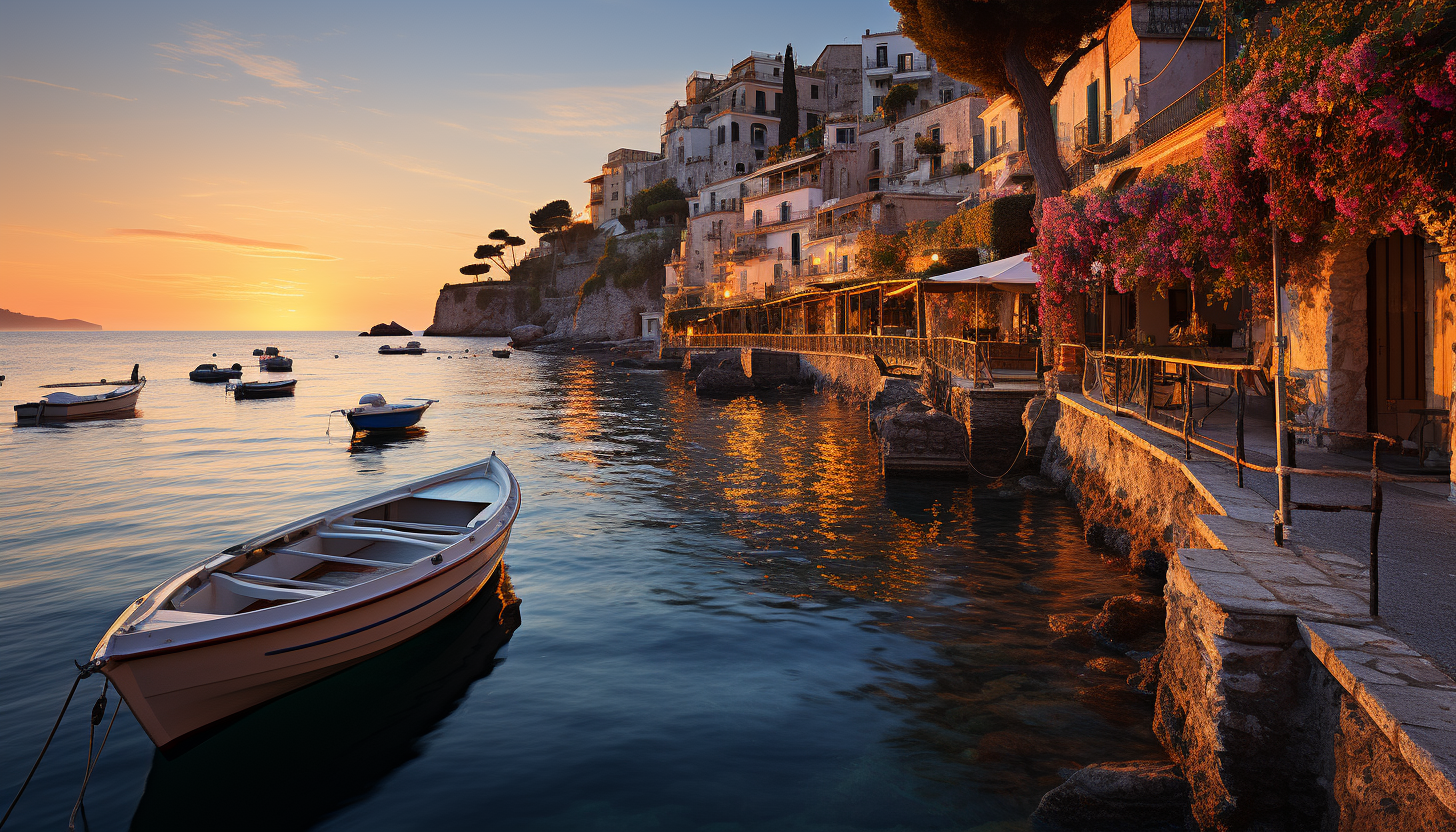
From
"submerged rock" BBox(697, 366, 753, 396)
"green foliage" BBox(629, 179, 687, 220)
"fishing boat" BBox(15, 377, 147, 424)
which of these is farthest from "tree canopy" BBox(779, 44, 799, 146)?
"fishing boat" BBox(15, 377, 147, 424)

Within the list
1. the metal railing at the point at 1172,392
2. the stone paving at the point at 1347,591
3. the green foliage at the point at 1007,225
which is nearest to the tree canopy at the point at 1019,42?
the metal railing at the point at 1172,392

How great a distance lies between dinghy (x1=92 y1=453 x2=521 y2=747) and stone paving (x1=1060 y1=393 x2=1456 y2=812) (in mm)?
7106

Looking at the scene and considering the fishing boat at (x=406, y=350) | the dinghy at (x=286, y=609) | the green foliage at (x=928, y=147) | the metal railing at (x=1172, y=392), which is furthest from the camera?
the fishing boat at (x=406, y=350)

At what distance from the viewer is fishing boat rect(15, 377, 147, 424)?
34.0 m

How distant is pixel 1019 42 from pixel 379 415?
80.6 feet

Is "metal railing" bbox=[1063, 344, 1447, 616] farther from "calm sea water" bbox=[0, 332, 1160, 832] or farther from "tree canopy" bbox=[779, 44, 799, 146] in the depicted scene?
"tree canopy" bbox=[779, 44, 799, 146]

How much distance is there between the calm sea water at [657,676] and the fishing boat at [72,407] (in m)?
18.9

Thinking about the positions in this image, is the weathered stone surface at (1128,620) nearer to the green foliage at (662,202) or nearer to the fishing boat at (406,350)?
the green foliage at (662,202)

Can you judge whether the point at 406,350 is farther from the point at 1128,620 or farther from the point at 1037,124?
the point at 1128,620

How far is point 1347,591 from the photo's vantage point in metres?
5.16

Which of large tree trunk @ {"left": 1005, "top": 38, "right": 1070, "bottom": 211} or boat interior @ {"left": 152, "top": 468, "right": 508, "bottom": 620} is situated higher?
large tree trunk @ {"left": 1005, "top": 38, "right": 1070, "bottom": 211}

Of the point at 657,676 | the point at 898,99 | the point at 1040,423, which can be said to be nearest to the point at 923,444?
the point at 1040,423

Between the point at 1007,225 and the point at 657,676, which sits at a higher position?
the point at 1007,225

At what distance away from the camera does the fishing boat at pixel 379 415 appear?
29.5m
